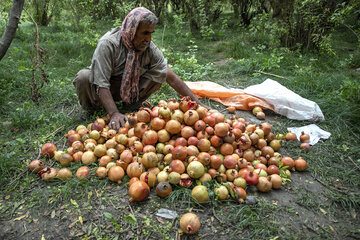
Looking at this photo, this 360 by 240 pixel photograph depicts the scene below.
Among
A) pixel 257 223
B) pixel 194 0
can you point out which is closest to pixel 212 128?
pixel 257 223

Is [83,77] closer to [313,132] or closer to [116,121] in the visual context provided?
[116,121]

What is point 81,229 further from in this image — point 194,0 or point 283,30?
point 194,0

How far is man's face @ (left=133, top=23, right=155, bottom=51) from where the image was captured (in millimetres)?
2769

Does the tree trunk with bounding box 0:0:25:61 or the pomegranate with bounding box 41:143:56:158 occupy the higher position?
the tree trunk with bounding box 0:0:25:61

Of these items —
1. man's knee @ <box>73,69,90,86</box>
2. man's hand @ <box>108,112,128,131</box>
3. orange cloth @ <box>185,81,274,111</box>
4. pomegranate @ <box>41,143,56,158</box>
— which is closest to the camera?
pomegranate @ <box>41,143,56,158</box>

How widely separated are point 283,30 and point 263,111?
136 inches

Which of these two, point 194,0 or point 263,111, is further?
point 194,0

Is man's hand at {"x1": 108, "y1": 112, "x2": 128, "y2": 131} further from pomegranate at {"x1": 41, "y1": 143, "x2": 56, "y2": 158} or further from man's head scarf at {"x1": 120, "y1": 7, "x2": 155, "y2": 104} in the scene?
pomegranate at {"x1": 41, "y1": 143, "x2": 56, "y2": 158}

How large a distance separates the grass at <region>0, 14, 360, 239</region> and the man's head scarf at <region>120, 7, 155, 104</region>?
2.35ft

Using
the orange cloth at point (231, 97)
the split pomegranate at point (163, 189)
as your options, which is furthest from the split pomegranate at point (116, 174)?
the orange cloth at point (231, 97)

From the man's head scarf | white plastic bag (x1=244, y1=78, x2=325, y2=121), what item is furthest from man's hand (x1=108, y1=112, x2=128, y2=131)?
white plastic bag (x1=244, y1=78, x2=325, y2=121)

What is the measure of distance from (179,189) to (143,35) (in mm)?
1783

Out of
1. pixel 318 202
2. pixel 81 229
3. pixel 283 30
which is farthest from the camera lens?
pixel 283 30

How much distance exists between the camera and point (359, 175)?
2.78 metres
